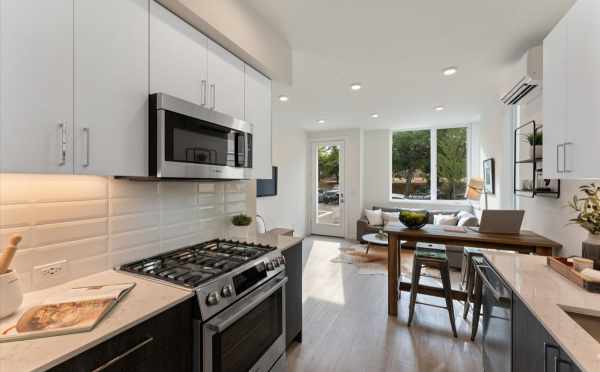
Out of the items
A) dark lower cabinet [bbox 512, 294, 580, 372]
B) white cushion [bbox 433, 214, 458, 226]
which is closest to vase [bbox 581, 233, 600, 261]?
dark lower cabinet [bbox 512, 294, 580, 372]

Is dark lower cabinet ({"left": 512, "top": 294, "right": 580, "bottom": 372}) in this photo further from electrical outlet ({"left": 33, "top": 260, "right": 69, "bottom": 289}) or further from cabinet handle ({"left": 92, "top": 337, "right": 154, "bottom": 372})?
electrical outlet ({"left": 33, "top": 260, "right": 69, "bottom": 289})

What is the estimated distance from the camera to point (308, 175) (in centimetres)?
669

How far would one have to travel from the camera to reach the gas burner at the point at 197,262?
1.30 meters

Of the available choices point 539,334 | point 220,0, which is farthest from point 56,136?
point 539,334

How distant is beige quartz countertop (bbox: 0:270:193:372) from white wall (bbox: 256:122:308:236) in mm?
3520

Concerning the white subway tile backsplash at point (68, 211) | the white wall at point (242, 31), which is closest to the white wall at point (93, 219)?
the white subway tile backsplash at point (68, 211)

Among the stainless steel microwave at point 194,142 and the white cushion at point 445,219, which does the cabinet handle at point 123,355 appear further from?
the white cushion at point 445,219

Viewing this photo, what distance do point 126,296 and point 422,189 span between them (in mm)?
6137

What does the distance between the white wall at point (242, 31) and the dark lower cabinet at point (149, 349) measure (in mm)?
1459

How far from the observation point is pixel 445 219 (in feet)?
16.3

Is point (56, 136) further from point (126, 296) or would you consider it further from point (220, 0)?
point (220, 0)

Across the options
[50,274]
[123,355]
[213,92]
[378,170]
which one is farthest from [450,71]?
[378,170]

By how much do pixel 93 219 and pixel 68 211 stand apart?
0.37 ft

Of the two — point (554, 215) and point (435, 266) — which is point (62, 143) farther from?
point (554, 215)
